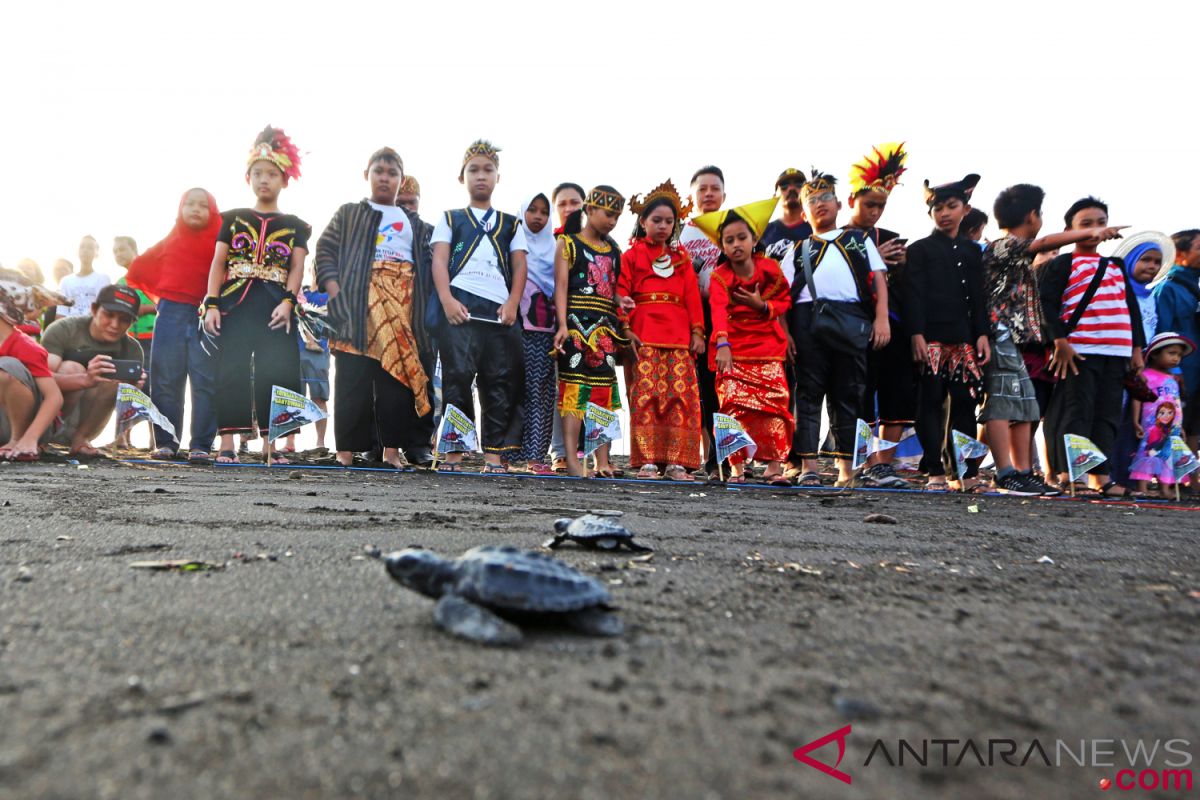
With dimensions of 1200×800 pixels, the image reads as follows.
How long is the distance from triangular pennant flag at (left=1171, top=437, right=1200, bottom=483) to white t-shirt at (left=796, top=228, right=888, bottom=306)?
2074 millimetres

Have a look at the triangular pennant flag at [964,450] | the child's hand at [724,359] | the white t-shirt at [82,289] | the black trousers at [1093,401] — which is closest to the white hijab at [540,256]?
the child's hand at [724,359]

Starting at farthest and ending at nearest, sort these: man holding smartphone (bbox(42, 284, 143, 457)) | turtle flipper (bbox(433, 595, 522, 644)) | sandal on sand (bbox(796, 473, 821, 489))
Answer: man holding smartphone (bbox(42, 284, 143, 457))
sandal on sand (bbox(796, 473, 821, 489))
turtle flipper (bbox(433, 595, 522, 644))

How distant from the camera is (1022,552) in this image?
206 centimetres

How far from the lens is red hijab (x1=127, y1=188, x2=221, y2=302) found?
4621 mm

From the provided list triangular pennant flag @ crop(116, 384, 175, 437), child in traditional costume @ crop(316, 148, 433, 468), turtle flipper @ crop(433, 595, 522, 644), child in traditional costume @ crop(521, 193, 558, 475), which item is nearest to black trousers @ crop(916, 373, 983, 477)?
child in traditional costume @ crop(521, 193, 558, 475)

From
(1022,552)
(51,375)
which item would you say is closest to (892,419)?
(1022,552)

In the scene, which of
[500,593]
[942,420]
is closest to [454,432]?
[942,420]

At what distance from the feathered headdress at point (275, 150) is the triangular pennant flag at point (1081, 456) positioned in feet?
15.9

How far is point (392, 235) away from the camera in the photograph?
4.75 metres

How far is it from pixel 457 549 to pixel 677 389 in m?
3.01

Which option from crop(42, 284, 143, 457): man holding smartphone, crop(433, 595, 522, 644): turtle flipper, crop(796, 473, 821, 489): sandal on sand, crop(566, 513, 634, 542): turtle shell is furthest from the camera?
crop(42, 284, 143, 457): man holding smartphone

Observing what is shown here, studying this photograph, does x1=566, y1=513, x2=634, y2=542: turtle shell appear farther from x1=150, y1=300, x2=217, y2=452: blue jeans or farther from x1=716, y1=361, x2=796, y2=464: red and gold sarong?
x1=150, y1=300, x2=217, y2=452: blue jeans

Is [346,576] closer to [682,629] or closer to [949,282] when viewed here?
[682,629]

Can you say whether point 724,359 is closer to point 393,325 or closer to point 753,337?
point 753,337
